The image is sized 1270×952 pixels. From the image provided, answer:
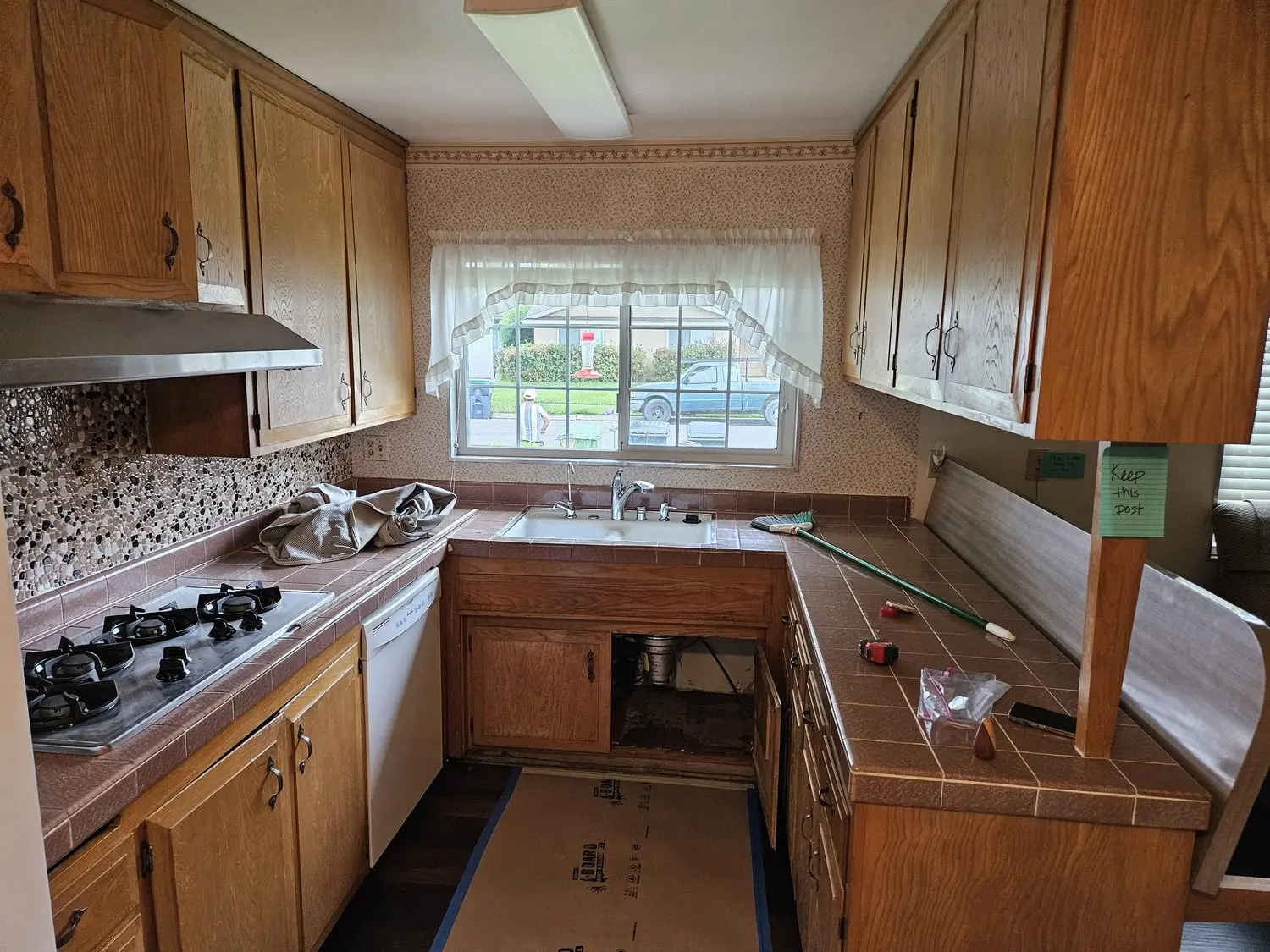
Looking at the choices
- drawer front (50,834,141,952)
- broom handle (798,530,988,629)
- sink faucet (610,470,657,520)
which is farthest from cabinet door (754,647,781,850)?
drawer front (50,834,141,952)

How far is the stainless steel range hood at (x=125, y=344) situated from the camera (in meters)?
1.16

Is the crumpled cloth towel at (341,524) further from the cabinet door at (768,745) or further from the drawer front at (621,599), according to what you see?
the cabinet door at (768,745)

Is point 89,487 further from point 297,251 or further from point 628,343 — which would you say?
point 628,343

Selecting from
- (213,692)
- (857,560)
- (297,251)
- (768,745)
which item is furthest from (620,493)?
(213,692)

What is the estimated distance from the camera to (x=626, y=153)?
115 inches

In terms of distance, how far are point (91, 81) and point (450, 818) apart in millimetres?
2211

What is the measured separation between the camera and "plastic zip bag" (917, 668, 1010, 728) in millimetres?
1421

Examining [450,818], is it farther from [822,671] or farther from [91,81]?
[91,81]

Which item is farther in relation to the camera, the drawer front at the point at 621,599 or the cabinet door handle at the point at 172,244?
the drawer front at the point at 621,599

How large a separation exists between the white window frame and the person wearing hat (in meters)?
0.04

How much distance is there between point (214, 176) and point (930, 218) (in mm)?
1752

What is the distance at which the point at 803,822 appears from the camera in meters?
1.87

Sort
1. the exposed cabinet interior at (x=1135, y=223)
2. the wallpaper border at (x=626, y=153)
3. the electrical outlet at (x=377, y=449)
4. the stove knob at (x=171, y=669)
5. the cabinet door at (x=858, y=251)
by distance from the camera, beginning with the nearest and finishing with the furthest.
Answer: the exposed cabinet interior at (x=1135, y=223), the stove knob at (x=171, y=669), the cabinet door at (x=858, y=251), the wallpaper border at (x=626, y=153), the electrical outlet at (x=377, y=449)

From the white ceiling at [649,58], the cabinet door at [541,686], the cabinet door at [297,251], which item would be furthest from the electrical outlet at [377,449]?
the white ceiling at [649,58]
